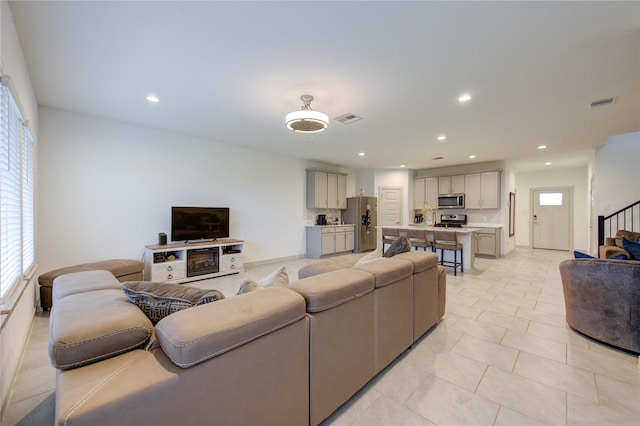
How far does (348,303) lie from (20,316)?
2.81 metres

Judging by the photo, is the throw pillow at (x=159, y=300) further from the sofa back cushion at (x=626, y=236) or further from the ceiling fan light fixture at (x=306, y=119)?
the sofa back cushion at (x=626, y=236)

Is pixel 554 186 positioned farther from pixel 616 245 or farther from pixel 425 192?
pixel 616 245

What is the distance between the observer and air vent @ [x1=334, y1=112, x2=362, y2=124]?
376cm

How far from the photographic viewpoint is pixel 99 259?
397cm

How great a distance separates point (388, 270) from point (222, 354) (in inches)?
52.2

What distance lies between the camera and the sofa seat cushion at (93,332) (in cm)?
95

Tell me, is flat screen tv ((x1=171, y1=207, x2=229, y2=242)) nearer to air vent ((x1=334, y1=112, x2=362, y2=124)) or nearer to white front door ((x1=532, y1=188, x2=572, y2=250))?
air vent ((x1=334, y1=112, x2=362, y2=124))

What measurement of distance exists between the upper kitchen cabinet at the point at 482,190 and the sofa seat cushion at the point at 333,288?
6.65 m

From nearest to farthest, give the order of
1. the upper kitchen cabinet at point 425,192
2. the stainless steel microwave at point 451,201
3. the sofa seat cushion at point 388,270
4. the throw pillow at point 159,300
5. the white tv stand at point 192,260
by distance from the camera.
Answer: the throw pillow at point 159,300 < the sofa seat cushion at point 388,270 < the white tv stand at point 192,260 < the stainless steel microwave at point 451,201 < the upper kitchen cabinet at point 425,192

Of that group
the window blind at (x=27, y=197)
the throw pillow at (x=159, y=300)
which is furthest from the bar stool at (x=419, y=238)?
the window blind at (x=27, y=197)

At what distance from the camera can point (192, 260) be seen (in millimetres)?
4629

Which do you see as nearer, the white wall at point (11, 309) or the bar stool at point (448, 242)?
the white wall at point (11, 309)

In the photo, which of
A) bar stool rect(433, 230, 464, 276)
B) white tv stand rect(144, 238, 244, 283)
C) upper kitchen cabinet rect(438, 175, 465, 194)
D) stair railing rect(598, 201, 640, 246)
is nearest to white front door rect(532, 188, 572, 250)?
upper kitchen cabinet rect(438, 175, 465, 194)

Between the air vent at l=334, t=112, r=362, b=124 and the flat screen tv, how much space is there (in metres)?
2.80
